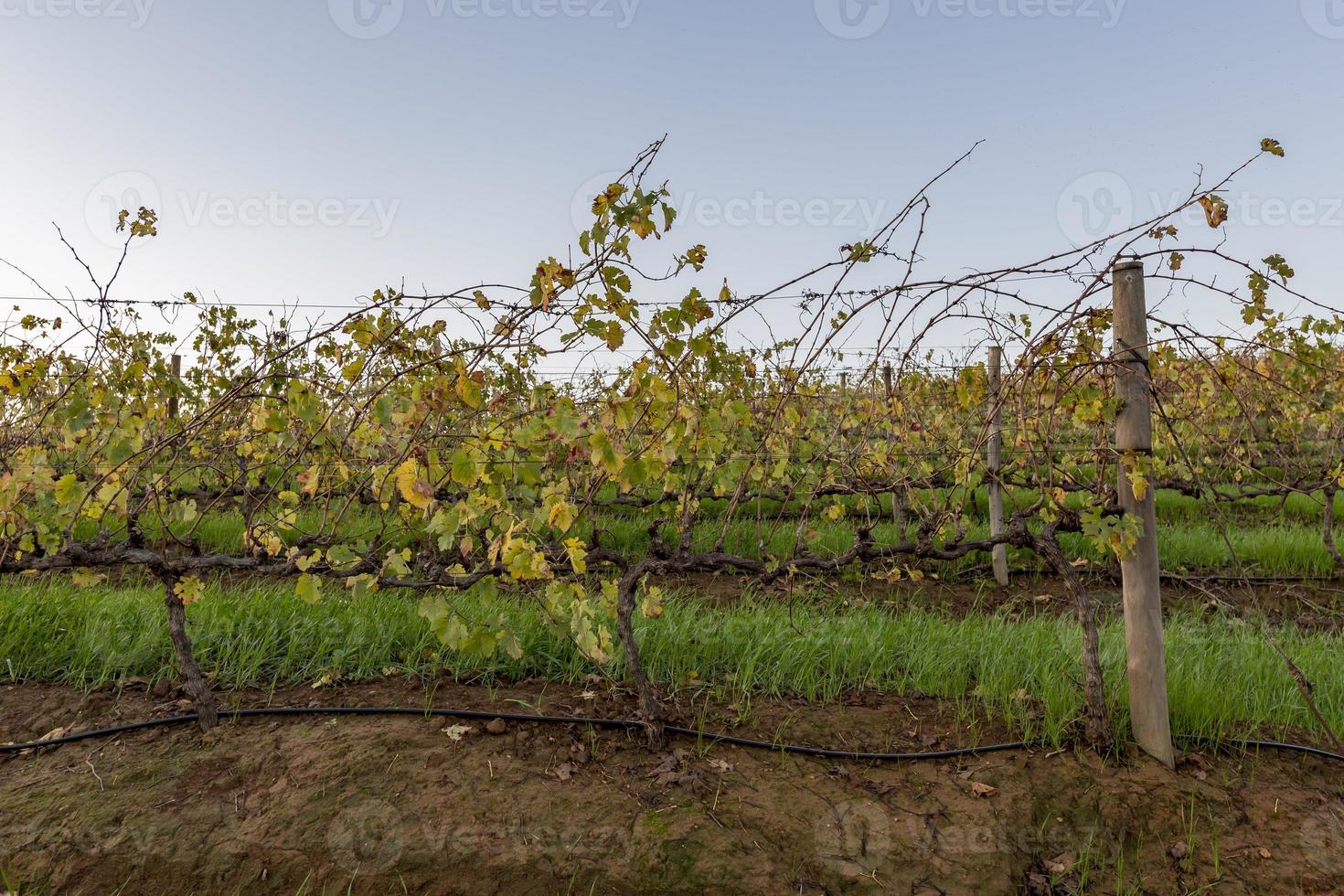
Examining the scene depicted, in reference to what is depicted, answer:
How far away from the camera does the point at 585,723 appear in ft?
Answer: 8.79

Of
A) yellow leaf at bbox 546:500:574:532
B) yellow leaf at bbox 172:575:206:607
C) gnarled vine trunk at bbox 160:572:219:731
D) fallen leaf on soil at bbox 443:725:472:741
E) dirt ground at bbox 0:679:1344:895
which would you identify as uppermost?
yellow leaf at bbox 546:500:574:532

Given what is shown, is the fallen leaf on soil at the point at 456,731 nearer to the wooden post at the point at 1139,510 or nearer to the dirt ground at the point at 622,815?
the dirt ground at the point at 622,815

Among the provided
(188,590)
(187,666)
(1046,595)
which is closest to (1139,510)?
Answer: (1046,595)

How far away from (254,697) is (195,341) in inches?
161

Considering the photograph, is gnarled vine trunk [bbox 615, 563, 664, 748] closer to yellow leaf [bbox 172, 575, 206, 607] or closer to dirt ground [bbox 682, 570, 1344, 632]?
yellow leaf [bbox 172, 575, 206, 607]

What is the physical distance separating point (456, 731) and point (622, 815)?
681mm

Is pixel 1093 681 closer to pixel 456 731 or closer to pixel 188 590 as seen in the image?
pixel 456 731

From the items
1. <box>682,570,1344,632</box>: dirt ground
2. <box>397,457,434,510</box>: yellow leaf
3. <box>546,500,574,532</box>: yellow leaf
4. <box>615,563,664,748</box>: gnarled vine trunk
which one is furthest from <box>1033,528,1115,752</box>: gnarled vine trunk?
<box>397,457,434,510</box>: yellow leaf

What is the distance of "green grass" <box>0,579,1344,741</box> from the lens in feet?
9.58

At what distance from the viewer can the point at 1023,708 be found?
9.08ft

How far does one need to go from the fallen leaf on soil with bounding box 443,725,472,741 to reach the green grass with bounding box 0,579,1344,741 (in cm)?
37

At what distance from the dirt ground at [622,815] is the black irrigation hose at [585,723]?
0.11 feet

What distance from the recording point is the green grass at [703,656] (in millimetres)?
2920

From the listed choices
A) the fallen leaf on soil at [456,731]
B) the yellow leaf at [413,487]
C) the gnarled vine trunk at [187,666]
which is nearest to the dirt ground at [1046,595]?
the fallen leaf on soil at [456,731]
